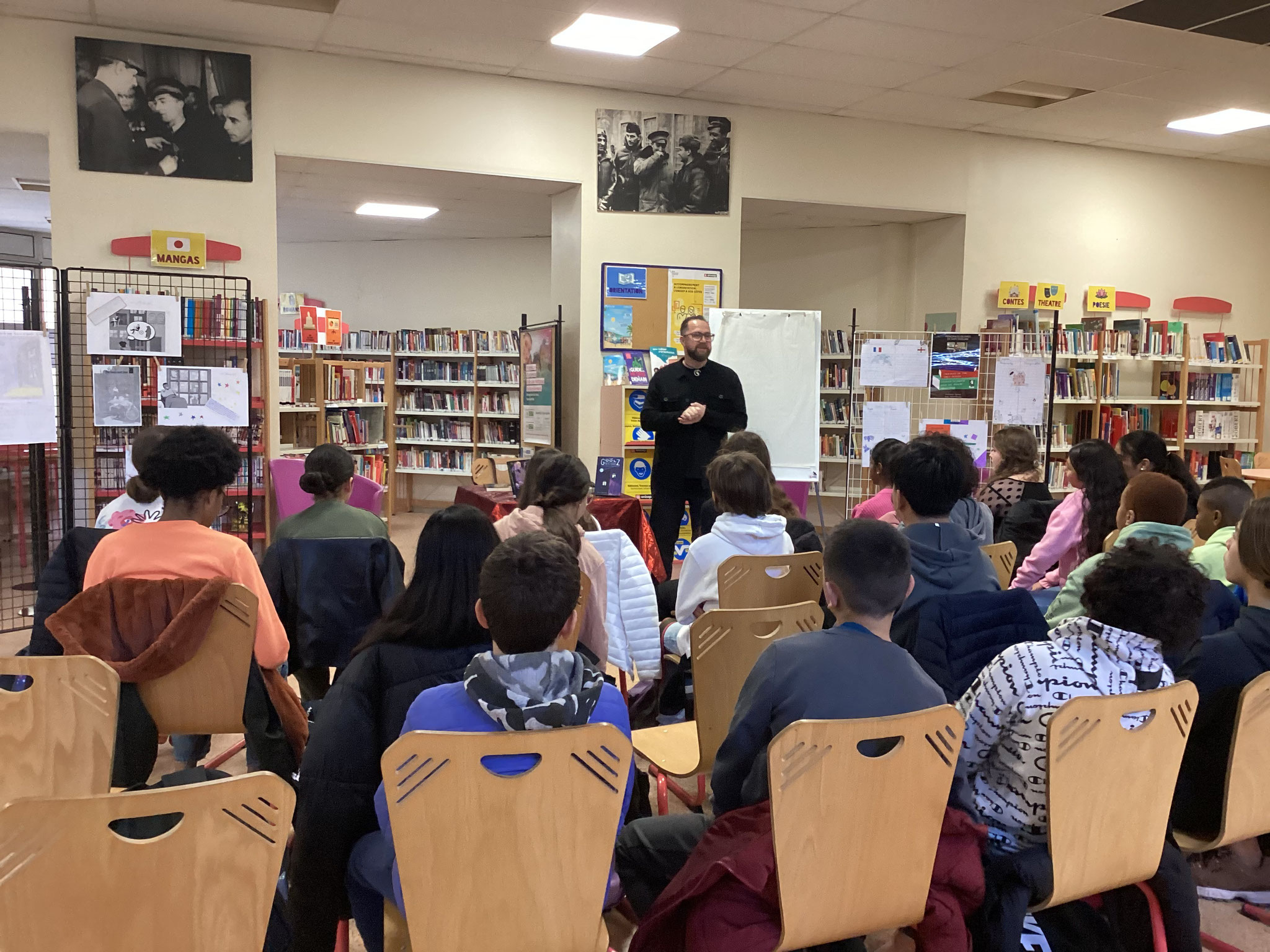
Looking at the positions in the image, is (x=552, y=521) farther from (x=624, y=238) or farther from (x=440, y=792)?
(x=624, y=238)

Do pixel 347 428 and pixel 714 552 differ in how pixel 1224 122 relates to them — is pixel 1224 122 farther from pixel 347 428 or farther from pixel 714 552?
pixel 347 428

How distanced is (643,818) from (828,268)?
26.0ft

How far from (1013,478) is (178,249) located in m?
5.04

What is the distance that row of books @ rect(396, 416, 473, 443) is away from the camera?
11141mm

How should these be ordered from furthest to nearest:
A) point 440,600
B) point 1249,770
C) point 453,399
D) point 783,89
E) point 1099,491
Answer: point 453,399 → point 783,89 → point 1099,491 → point 1249,770 → point 440,600

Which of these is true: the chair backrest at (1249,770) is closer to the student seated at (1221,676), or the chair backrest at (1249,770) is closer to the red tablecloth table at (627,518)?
the student seated at (1221,676)

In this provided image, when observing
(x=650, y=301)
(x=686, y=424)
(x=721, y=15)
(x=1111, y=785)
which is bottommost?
(x=1111, y=785)

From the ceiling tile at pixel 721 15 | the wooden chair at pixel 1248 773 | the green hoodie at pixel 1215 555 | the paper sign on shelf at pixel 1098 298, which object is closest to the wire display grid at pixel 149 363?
the ceiling tile at pixel 721 15

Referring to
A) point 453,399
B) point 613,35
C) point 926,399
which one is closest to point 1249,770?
point 613,35

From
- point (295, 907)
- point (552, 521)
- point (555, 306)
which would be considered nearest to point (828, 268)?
point (555, 306)

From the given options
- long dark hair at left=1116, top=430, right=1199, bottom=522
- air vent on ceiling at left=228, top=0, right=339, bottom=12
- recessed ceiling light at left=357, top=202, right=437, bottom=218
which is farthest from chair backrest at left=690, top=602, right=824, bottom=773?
recessed ceiling light at left=357, top=202, right=437, bottom=218

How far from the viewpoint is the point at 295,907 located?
1888 millimetres

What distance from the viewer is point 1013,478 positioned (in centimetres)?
480

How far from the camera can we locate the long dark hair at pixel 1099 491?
3.94m
